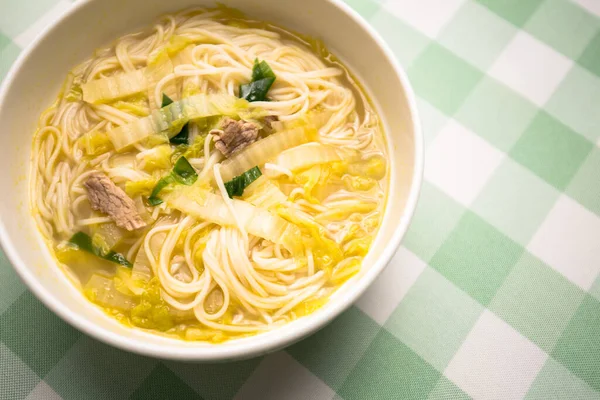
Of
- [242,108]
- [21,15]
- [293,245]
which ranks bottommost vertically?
[293,245]

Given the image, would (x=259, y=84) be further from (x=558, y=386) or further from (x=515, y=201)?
(x=558, y=386)

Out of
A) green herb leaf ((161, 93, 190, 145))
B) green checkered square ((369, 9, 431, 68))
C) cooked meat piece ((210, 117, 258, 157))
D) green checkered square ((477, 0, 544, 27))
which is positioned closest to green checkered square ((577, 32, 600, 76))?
green checkered square ((477, 0, 544, 27))

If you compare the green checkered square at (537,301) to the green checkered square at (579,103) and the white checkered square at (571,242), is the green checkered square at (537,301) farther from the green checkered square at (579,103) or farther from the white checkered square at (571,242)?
the green checkered square at (579,103)

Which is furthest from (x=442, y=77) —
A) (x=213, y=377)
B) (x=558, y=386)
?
(x=213, y=377)

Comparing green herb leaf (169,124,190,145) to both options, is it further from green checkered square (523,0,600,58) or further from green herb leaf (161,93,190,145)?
green checkered square (523,0,600,58)

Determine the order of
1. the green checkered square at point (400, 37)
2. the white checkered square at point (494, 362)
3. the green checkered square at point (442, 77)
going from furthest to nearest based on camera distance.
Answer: the green checkered square at point (400, 37), the green checkered square at point (442, 77), the white checkered square at point (494, 362)

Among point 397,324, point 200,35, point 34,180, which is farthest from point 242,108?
point 397,324

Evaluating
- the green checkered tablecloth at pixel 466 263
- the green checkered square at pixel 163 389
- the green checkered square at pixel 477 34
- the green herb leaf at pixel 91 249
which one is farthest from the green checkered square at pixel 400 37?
the green checkered square at pixel 163 389

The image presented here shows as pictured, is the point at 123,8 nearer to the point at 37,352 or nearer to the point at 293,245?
Answer: the point at 293,245
